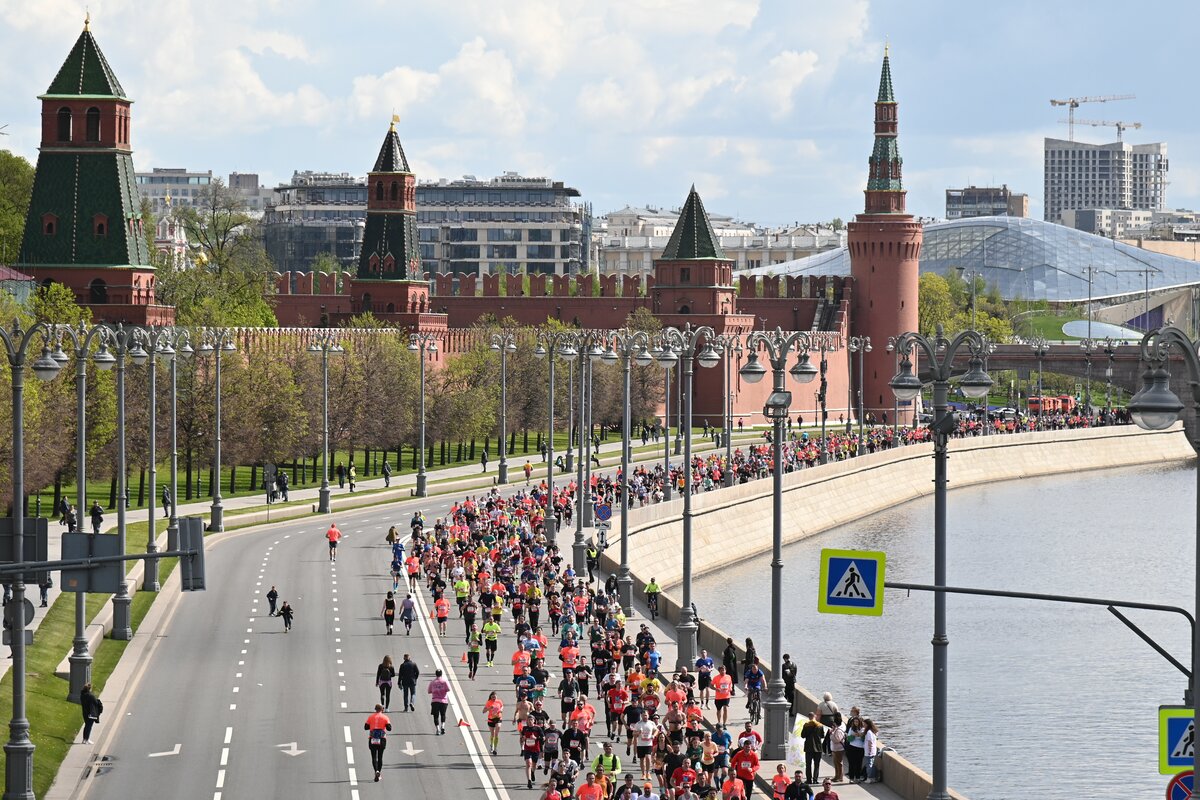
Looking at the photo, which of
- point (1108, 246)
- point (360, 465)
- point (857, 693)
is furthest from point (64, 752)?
point (1108, 246)

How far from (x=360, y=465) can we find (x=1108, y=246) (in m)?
110

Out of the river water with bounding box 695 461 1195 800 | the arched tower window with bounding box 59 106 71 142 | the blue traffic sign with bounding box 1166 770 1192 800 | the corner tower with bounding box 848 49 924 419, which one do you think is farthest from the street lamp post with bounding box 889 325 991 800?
the corner tower with bounding box 848 49 924 419

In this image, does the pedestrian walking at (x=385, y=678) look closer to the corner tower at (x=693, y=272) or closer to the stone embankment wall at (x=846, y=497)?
the stone embankment wall at (x=846, y=497)

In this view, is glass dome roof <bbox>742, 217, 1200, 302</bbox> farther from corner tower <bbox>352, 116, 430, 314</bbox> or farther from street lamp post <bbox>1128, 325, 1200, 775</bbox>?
street lamp post <bbox>1128, 325, 1200, 775</bbox>

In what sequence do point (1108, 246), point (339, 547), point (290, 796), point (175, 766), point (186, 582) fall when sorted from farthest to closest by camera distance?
point (1108, 246) → point (339, 547) → point (175, 766) → point (290, 796) → point (186, 582)

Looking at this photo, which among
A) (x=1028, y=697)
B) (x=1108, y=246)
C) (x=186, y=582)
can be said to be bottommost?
(x=1028, y=697)

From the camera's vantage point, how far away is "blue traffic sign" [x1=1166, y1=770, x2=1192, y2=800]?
58.2 ft

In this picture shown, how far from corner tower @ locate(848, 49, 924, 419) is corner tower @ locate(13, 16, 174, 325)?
184 feet

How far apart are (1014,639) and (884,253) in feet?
259

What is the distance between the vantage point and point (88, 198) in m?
87.4

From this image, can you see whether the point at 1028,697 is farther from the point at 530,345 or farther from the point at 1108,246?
the point at 1108,246

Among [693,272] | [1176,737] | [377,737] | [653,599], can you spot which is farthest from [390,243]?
[1176,737]

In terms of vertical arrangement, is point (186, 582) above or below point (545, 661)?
above

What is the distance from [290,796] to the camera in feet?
92.4
